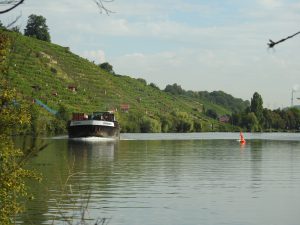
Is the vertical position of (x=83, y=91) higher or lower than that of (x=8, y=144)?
higher

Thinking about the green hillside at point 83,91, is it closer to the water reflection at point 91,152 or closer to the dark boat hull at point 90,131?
the dark boat hull at point 90,131

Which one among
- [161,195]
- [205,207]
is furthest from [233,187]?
[205,207]

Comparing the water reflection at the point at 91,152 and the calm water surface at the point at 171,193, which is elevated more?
the water reflection at the point at 91,152

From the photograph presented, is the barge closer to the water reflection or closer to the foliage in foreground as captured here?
the water reflection

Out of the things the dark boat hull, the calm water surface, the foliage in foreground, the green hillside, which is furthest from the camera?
the green hillside

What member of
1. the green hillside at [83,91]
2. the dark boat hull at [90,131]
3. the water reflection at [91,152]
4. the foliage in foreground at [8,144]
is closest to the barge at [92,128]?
the dark boat hull at [90,131]

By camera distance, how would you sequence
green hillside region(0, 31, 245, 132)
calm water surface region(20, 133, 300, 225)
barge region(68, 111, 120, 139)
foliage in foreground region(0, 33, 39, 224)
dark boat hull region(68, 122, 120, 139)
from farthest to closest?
green hillside region(0, 31, 245, 132), dark boat hull region(68, 122, 120, 139), barge region(68, 111, 120, 139), calm water surface region(20, 133, 300, 225), foliage in foreground region(0, 33, 39, 224)

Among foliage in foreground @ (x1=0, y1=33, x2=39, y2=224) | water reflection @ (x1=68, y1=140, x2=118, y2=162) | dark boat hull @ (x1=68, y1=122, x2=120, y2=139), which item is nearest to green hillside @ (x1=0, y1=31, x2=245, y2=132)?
dark boat hull @ (x1=68, y1=122, x2=120, y2=139)

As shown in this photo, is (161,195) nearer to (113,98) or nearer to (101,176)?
(101,176)

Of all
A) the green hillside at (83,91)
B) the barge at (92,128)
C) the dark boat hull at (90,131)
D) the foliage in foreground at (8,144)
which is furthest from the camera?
the green hillside at (83,91)

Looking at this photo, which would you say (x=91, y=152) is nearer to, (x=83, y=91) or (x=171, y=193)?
(x=171, y=193)

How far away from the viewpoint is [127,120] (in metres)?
166

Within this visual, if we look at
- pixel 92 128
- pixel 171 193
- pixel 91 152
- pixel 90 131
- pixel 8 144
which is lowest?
pixel 171 193

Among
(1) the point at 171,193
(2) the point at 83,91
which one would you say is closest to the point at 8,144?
(1) the point at 171,193
